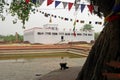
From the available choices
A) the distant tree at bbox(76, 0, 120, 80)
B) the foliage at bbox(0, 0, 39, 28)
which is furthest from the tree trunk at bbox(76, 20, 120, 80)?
the foliage at bbox(0, 0, 39, 28)

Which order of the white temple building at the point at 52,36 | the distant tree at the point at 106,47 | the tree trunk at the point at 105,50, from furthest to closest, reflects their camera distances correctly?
1. the white temple building at the point at 52,36
2. the tree trunk at the point at 105,50
3. the distant tree at the point at 106,47

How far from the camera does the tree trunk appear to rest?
15.3ft

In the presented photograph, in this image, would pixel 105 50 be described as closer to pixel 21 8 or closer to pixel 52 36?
pixel 21 8

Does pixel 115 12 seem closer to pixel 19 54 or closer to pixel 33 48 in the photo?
pixel 19 54

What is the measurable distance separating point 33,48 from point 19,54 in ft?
8.48

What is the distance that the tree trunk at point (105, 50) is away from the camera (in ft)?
15.3

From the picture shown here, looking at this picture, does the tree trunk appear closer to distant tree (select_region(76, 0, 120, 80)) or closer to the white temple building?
distant tree (select_region(76, 0, 120, 80))

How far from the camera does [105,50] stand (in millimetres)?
4902

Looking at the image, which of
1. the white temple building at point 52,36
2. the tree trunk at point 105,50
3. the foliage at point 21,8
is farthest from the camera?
the white temple building at point 52,36

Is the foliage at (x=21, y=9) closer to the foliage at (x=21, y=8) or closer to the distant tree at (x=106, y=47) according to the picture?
the foliage at (x=21, y=8)

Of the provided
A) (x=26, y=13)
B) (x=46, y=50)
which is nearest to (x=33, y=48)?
(x=46, y=50)

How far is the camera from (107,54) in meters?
4.78

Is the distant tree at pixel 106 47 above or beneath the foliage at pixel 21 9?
beneath

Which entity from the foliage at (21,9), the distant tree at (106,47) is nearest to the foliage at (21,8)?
the foliage at (21,9)
